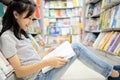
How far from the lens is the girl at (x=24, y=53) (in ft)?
3.89

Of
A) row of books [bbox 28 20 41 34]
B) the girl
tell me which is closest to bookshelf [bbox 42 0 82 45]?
row of books [bbox 28 20 41 34]

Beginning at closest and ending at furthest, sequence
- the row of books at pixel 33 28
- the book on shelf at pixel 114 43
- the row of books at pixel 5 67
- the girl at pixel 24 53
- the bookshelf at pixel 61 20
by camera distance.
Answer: the row of books at pixel 5 67
the girl at pixel 24 53
the book on shelf at pixel 114 43
the row of books at pixel 33 28
the bookshelf at pixel 61 20

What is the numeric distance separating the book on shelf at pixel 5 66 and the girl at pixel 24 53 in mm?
30

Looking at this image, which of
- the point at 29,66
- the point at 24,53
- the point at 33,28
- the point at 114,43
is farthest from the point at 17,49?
the point at 33,28

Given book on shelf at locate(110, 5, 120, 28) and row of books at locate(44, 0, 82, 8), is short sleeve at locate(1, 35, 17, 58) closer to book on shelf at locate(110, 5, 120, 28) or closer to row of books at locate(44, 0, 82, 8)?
book on shelf at locate(110, 5, 120, 28)

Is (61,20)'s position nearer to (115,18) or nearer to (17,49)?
(115,18)

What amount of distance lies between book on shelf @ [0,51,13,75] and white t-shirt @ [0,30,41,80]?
4 cm

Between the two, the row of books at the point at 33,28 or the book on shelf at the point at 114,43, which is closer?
the book on shelf at the point at 114,43

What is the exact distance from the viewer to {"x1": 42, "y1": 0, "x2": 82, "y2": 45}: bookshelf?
6449 mm

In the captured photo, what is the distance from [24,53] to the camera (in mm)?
1323

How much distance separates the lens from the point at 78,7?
671 centimetres

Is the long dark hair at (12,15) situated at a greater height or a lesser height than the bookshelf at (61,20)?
greater

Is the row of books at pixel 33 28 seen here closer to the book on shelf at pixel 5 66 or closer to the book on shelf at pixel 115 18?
the book on shelf at pixel 115 18

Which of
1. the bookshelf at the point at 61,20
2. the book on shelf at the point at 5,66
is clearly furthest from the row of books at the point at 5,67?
the bookshelf at the point at 61,20
